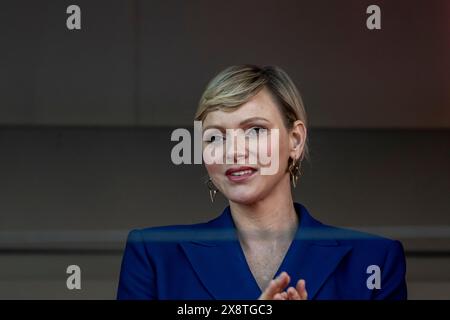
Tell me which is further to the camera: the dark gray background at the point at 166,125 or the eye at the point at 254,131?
the dark gray background at the point at 166,125

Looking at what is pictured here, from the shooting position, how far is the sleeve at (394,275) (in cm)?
464

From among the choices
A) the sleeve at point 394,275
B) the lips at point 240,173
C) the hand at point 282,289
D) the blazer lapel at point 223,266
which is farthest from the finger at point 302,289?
the lips at point 240,173

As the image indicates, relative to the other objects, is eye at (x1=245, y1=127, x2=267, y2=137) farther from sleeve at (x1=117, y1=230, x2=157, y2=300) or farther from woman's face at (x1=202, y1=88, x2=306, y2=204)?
sleeve at (x1=117, y1=230, x2=157, y2=300)

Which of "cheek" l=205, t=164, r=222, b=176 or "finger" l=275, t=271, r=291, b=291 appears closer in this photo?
"finger" l=275, t=271, r=291, b=291

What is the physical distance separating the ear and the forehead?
77mm

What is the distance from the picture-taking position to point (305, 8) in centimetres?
477

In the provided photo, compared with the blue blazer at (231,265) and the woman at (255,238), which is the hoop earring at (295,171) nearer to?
the woman at (255,238)

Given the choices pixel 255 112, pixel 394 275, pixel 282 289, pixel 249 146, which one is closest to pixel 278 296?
pixel 282 289

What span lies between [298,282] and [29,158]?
1.04 m

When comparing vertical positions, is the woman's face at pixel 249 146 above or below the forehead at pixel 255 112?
below

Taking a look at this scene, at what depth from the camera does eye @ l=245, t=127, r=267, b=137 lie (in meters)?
4.59

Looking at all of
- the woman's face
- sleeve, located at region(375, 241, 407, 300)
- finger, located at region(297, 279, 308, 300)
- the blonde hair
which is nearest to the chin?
the woman's face
